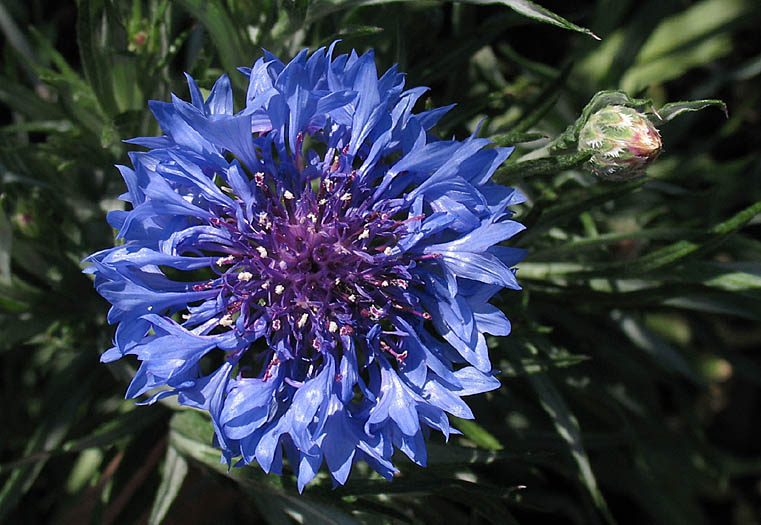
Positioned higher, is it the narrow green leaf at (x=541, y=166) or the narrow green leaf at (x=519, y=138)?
the narrow green leaf at (x=519, y=138)

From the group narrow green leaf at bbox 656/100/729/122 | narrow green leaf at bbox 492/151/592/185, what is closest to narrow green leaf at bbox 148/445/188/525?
narrow green leaf at bbox 492/151/592/185

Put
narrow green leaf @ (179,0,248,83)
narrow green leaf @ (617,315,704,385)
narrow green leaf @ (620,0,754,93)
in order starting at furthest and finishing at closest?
1. narrow green leaf @ (620,0,754,93)
2. narrow green leaf @ (617,315,704,385)
3. narrow green leaf @ (179,0,248,83)

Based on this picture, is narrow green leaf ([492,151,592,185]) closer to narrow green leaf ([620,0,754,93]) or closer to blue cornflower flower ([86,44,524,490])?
blue cornflower flower ([86,44,524,490])

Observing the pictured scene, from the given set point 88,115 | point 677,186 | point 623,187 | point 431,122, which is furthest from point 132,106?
point 677,186

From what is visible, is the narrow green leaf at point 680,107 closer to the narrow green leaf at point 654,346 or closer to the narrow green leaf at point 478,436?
the narrow green leaf at point 478,436

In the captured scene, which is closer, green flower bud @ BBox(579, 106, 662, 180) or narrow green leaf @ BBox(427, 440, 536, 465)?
green flower bud @ BBox(579, 106, 662, 180)

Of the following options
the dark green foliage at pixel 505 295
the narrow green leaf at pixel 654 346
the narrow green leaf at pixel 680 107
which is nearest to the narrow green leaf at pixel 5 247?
the dark green foliage at pixel 505 295

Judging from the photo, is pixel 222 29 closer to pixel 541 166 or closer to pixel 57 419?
pixel 541 166
